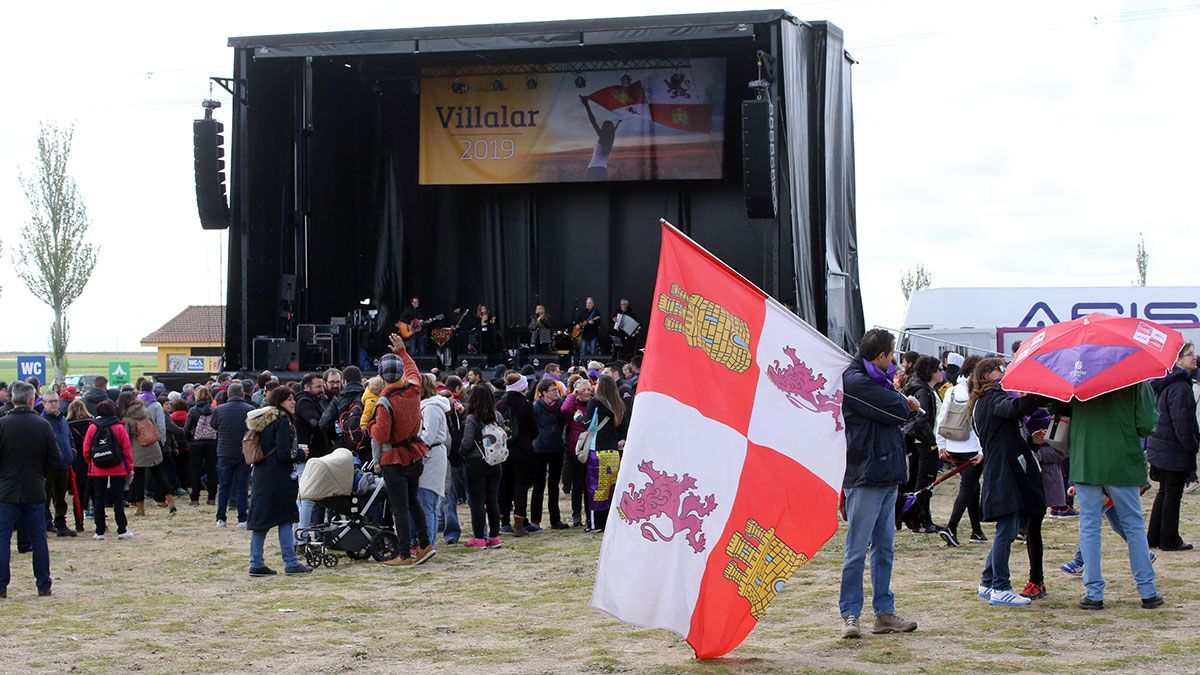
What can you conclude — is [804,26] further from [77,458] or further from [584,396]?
[77,458]

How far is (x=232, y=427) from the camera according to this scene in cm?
1205

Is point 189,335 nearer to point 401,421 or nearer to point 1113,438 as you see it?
point 401,421

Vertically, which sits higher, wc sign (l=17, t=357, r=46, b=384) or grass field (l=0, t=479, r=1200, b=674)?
wc sign (l=17, t=357, r=46, b=384)

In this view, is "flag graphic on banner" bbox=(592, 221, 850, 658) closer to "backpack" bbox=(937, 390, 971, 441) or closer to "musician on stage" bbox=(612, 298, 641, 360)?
"backpack" bbox=(937, 390, 971, 441)

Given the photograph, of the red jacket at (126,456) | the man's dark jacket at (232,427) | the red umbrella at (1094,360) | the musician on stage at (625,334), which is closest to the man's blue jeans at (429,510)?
the man's dark jacket at (232,427)

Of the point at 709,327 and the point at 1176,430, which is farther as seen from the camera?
the point at 1176,430

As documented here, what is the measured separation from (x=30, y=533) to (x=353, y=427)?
2.37 m

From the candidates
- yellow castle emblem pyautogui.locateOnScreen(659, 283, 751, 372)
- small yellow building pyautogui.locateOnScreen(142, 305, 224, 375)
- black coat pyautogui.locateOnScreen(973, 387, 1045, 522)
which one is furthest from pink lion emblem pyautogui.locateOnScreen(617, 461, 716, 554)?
small yellow building pyautogui.locateOnScreen(142, 305, 224, 375)

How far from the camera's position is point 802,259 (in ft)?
60.2

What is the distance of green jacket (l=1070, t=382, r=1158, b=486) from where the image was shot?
695cm

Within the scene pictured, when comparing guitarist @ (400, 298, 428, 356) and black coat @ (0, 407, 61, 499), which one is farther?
guitarist @ (400, 298, 428, 356)

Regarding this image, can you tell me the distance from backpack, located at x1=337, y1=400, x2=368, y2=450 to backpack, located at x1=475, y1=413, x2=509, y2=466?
2.86 feet

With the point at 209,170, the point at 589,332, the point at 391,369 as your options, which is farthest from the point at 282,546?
the point at 589,332

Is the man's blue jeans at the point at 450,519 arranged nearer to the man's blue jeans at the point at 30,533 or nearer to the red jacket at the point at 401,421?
the red jacket at the point at 401,421
